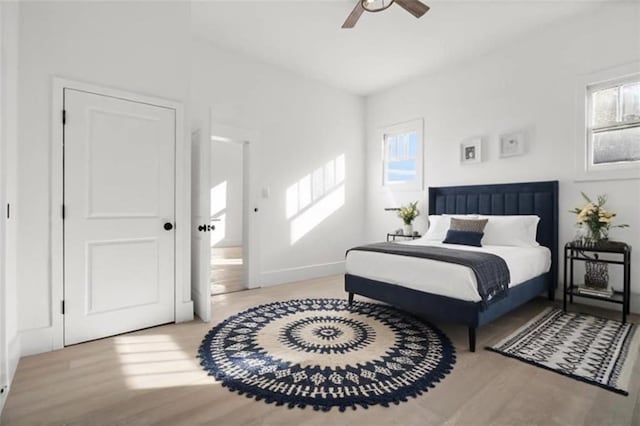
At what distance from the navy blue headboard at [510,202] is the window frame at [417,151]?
0.42m

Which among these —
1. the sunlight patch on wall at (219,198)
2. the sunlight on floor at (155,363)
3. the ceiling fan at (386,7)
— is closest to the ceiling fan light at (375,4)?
the ceiling fan at (386,7)

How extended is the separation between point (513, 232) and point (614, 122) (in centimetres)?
155

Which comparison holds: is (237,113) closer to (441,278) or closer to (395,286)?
(395,286)

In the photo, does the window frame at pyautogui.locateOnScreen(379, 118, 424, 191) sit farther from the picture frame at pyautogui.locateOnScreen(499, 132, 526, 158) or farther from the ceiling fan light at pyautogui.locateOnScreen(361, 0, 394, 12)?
the ceiling fan light at pyautogui.locateOnScreen(361, 0, 394, 12)

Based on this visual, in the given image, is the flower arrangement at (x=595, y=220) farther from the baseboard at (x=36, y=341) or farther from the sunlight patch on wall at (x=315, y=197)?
the baseboard at (x=36, y=341)

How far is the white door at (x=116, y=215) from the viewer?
2.63 m

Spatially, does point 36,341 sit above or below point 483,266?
below

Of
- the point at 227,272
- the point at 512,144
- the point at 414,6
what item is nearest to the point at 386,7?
the point at 414,6

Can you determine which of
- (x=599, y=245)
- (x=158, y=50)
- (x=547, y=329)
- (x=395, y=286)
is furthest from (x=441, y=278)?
(x=158, y=50)

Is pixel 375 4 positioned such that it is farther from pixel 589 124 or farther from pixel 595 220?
pixel 595 220

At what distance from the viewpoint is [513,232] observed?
145 inches

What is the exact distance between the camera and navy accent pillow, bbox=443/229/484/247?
3.63m

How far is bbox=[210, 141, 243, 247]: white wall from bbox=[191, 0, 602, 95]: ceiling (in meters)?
4.38

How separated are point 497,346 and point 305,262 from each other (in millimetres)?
3053
